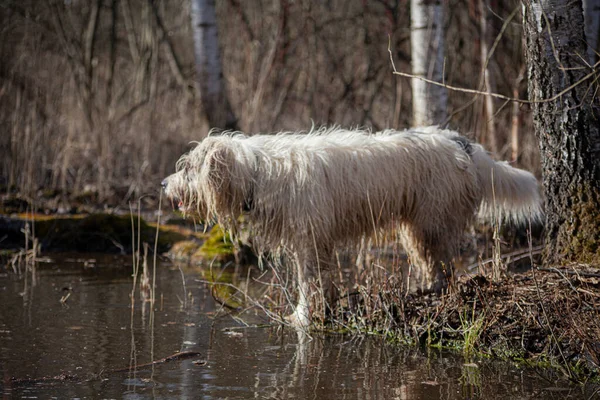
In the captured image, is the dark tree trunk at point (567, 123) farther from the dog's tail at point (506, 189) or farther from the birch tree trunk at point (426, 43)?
the birch tree trunk at point (426, 43)

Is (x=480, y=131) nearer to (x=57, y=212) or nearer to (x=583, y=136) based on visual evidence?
(x=583, y=136)

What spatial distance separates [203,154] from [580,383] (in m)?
3.02

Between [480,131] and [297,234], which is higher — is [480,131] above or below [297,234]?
above

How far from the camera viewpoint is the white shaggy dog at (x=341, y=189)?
5.46m

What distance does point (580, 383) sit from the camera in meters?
4.13

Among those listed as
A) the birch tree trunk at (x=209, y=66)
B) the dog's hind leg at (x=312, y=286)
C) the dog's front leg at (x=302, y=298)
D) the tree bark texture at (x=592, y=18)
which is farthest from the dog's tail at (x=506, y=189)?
the birch tree trunk at (x=209, y=66)

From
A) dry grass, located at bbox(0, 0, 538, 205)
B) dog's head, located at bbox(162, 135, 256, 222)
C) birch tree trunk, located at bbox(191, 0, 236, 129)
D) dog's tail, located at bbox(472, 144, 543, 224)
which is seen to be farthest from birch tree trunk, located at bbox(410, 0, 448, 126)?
birch tree trunk, located at bbox(191, 0, 236, 129)

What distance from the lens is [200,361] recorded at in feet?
15.1

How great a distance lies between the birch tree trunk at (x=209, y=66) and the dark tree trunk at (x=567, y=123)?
6144 mm

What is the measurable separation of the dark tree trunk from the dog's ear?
209 centimetres

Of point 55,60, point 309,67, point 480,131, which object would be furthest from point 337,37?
point 55,60

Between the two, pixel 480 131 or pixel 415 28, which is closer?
pixel 415 28

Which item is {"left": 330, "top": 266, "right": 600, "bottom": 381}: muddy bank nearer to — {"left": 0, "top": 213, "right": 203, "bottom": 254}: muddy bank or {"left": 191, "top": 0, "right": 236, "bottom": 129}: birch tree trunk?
{"left": 0, "top": 213, "right": 203, "bottom": 254}: muddy bank

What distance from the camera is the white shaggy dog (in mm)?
5457
